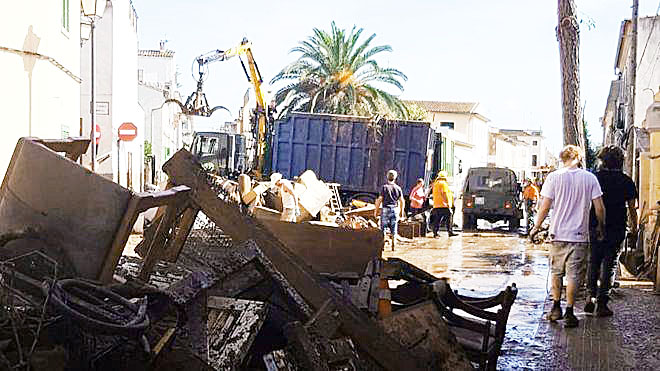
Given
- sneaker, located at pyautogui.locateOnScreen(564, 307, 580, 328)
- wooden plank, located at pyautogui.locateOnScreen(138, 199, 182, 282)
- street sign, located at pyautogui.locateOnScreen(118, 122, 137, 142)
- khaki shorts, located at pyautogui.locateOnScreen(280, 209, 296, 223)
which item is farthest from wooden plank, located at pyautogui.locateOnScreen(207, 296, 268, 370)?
street sign, located at pyautogui.locateOnScreen(118, 122, 137, 142)

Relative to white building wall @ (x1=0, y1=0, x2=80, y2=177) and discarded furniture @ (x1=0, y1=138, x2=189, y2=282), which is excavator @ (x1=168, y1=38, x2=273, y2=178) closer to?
white building wall @ (x1=0, y1=0, x2=80, y2=177)

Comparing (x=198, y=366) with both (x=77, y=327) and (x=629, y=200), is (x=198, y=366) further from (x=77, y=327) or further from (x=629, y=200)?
(x=629, y=200)

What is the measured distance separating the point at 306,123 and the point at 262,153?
6.05 feet

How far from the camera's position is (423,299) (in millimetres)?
6578

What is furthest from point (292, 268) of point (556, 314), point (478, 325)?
point (556, 314)

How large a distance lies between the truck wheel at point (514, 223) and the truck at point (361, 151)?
11.1 ft

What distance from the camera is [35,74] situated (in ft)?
45.8

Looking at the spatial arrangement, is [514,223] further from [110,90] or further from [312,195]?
[110,90]

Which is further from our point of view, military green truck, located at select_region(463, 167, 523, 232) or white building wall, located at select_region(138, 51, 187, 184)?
white building wall, located at select_region(138, 51, 187, 184)

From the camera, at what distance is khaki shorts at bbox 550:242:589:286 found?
8234 millimetres

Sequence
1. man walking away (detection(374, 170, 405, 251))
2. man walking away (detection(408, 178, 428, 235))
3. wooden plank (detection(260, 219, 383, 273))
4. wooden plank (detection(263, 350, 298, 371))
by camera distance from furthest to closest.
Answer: man walking away (detection(408, 178, 428, 235))
man walking away (detection(374, 170, 405, 251))
wooden plank (detection(260, 219, 383, 273))
wooden plank (detection(263, 350, 298, 371))

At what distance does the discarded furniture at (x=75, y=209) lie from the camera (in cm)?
466

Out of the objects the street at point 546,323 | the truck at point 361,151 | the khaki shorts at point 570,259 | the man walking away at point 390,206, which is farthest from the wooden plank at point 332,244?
the truck at point 361,151

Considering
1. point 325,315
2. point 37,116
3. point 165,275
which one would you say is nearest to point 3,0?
point 37,116
